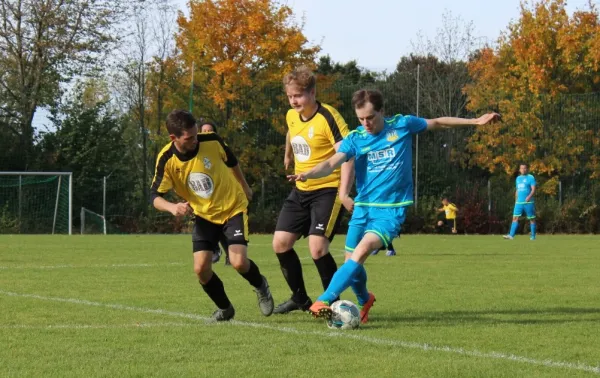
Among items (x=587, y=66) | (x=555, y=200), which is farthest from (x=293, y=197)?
(x=587, y=66)

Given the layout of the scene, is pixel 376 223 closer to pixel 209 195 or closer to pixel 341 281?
pixel 341 281

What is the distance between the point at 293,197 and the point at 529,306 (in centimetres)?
241

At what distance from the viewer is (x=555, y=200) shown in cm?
3472

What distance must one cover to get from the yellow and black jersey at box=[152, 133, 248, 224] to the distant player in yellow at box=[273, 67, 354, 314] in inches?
30.1

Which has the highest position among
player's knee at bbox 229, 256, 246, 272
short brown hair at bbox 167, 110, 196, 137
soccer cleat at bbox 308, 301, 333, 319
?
short brown hair at bbox 167, 110, 196, 137

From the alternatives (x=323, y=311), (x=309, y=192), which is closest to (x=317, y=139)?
(x=309, y=192)

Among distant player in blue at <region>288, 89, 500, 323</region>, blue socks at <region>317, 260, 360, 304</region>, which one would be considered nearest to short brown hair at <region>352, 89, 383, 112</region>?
distant player in blue at <region>288, 89, 500, 323</region>

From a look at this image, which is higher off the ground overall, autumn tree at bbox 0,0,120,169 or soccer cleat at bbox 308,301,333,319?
autumn tree at bbox 0,0,120,169

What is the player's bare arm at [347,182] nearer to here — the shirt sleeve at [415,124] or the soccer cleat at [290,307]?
the shirt sleeve at [415,124]

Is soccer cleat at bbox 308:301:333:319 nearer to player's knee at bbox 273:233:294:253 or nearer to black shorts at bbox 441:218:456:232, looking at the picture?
player's knee at bbox 273:233:294:253

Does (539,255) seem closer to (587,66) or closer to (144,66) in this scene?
(587,66)

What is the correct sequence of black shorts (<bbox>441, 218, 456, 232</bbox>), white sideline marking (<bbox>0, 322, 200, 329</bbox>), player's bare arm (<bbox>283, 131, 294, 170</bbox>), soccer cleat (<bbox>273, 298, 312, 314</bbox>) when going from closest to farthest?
white sideline marking (<bbox>0, 322, 200, 329</bbox>) → soccer cleat (<bbox>273, 298, 312, 314</bbox>) → player's bare arm (<bbox>283, 131, 294, 170</bbox>) → black shorts (<bbox>441, 218, 456, 232</bbox>)

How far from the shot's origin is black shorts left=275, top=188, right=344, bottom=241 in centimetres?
806

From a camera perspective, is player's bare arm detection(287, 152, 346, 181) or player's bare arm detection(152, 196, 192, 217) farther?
player's bare arm detection(287, 152, 346, 181)
